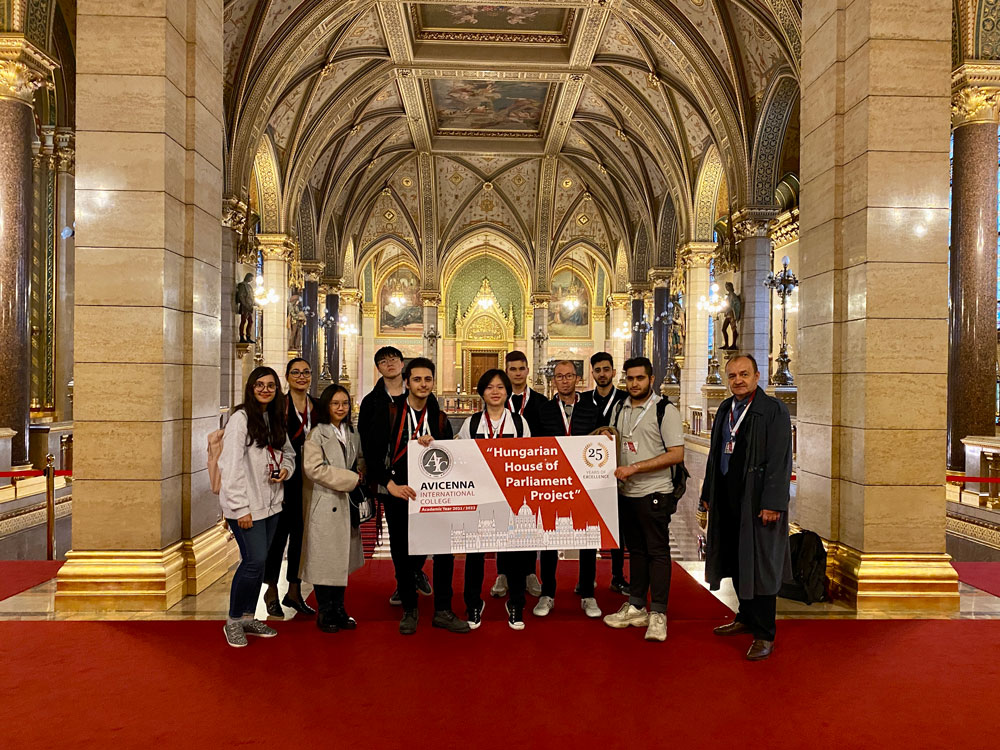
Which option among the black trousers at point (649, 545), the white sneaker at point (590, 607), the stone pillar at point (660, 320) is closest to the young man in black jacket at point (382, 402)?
the white sneaker at point (590, 607)

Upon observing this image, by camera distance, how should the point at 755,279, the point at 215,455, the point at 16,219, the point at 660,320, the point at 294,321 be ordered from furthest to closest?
the point at 660,320, the point at 294,321, the point at 755,279, the point at 16,219, the point at 215,455

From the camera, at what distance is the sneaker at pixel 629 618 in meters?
4.30

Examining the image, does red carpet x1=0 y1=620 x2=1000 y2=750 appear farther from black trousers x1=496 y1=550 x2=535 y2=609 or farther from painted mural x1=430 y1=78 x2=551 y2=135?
painted mural x1=430 y1=78 x2=551 y2=135

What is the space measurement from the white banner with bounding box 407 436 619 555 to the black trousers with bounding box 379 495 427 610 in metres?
0.11

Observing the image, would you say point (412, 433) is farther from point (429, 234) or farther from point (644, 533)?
point (429, 234)

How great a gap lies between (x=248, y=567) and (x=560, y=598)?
217cm

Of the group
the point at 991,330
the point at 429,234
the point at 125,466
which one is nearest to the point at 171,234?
the point at 125,466

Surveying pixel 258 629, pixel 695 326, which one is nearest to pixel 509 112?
pixel 695 326

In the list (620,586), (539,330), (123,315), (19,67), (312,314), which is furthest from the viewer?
(539,330)

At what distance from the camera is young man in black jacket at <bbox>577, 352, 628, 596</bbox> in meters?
4.64

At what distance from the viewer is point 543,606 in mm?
4523

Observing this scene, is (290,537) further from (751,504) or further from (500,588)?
(751,504)

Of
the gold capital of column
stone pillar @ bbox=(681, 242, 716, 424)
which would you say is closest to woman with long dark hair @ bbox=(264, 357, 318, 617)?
the gold capital of column

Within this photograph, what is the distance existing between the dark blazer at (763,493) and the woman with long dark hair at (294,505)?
254cm
